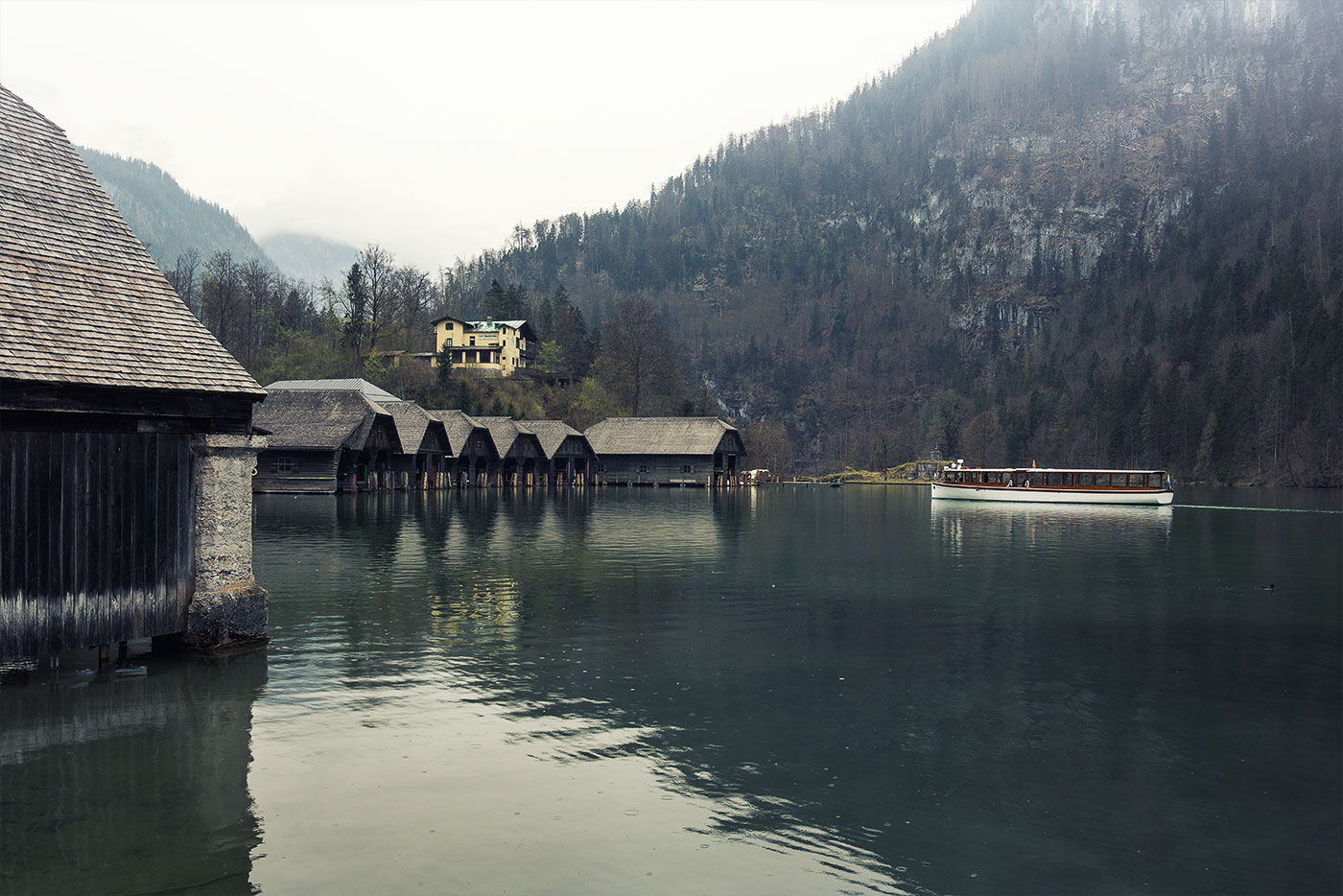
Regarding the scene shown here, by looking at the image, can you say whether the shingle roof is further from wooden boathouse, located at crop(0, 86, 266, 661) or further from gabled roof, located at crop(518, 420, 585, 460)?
wooden boathouse, located at crop(0, 86, 266, 661)

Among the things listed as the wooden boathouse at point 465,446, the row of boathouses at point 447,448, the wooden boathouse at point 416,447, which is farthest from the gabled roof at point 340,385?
the wooden boathouse at point 465,446

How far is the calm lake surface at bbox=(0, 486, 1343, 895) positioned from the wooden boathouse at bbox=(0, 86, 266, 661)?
134 cm

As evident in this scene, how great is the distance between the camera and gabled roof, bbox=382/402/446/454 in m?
75.6

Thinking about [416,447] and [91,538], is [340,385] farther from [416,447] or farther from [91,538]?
[91,538]

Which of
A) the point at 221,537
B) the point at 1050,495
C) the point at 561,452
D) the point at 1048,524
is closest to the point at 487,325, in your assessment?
the point at 561,452

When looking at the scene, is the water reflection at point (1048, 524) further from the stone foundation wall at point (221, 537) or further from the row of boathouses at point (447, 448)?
the row of boathouses at point (447, 448)

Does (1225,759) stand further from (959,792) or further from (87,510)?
(87,510)

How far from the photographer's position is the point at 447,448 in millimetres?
80250

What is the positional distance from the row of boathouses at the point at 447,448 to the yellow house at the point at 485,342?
39.4 meters

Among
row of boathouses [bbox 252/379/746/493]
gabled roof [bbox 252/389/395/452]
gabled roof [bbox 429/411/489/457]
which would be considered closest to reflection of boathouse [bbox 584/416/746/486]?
row of boathouses [bbox 252/379/746/493]

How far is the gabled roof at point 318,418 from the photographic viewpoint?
6744 cm

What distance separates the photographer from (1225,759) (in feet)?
39.7

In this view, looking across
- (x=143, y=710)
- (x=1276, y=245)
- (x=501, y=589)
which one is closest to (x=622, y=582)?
(x=501, y=589)

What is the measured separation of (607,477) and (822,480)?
4843cm
